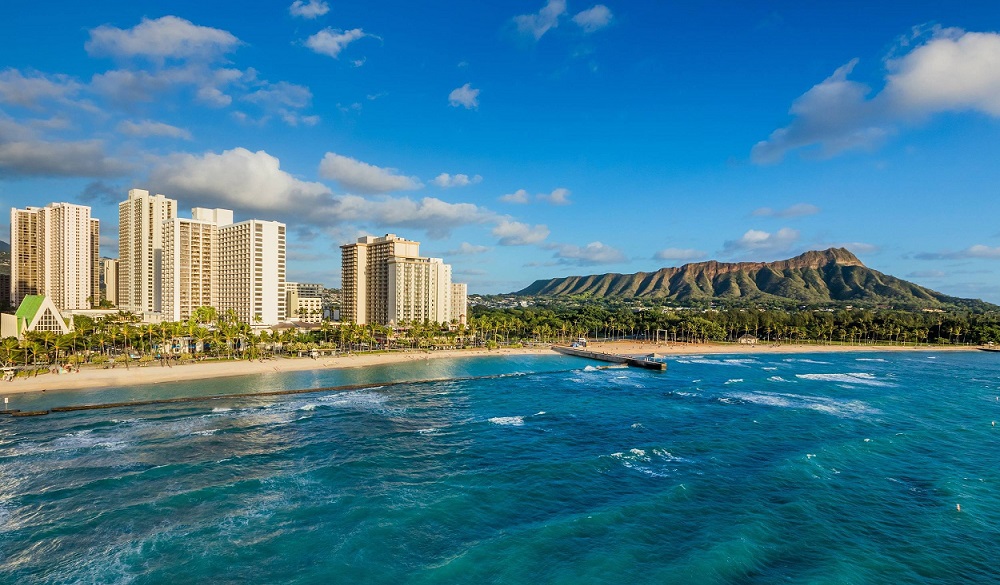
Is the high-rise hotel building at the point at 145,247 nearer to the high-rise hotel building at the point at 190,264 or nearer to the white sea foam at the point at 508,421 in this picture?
the high-rise hotel building at the point at 190,264

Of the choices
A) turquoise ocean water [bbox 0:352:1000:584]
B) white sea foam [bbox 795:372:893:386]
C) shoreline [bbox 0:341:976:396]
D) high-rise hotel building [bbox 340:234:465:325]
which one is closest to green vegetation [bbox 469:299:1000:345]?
shoreline [bbox 0:341:976:396]

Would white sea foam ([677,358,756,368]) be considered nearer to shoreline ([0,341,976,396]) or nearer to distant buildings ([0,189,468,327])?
shoreline ([0,341,976,396])

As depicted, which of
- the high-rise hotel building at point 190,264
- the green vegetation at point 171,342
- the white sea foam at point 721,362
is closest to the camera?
the green vegetation at point 171,342

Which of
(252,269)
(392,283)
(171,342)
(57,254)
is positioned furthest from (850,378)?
(57,254)

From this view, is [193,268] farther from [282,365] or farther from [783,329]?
[783,329]

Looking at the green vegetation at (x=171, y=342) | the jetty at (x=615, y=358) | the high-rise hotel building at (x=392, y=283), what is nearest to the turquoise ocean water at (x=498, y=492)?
the green vegetation at (x=171, y=342)
